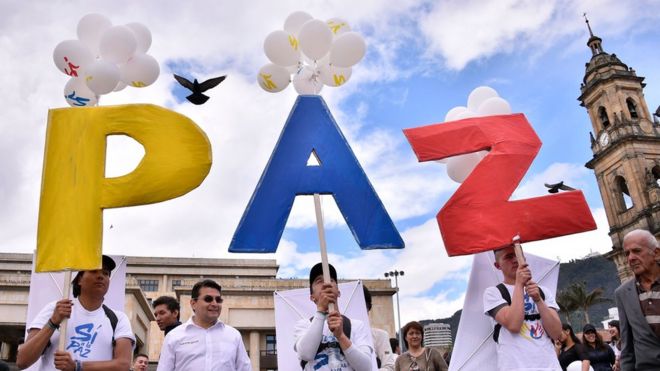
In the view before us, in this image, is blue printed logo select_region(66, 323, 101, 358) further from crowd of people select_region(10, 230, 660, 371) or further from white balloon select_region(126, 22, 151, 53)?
white balloon select_region(126, 22, 151, 53)

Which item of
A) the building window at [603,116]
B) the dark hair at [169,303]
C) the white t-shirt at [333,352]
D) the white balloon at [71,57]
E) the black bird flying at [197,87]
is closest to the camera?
the white t-shirt at [333,352]

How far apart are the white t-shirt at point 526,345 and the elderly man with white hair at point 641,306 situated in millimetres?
527

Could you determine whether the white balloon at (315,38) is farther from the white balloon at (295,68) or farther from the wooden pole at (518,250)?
the wooden pole at (518,250)

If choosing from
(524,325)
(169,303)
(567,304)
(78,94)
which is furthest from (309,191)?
(567,304)

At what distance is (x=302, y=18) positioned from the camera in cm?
631

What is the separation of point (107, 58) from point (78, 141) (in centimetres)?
169

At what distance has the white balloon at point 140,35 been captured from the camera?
641 centimetres

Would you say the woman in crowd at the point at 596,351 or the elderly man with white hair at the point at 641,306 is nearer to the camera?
the elderly man with white hair at the point at 641,306

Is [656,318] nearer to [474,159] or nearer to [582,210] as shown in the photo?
[582,210]

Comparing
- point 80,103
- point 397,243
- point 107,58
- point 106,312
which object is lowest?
point 106,312

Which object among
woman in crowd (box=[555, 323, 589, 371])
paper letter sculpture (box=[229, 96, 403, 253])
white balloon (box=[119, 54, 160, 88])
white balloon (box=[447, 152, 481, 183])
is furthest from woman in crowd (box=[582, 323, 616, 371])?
white balloon (box=[119, 54, 160, 88])

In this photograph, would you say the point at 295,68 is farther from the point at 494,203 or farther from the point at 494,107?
the point at 494,203

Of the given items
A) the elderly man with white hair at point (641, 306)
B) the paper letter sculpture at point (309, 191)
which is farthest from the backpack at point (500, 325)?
the paper letter sculpture at point (309, 191)

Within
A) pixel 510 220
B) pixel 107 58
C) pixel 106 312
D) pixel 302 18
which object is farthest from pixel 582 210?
pixel 107 58
